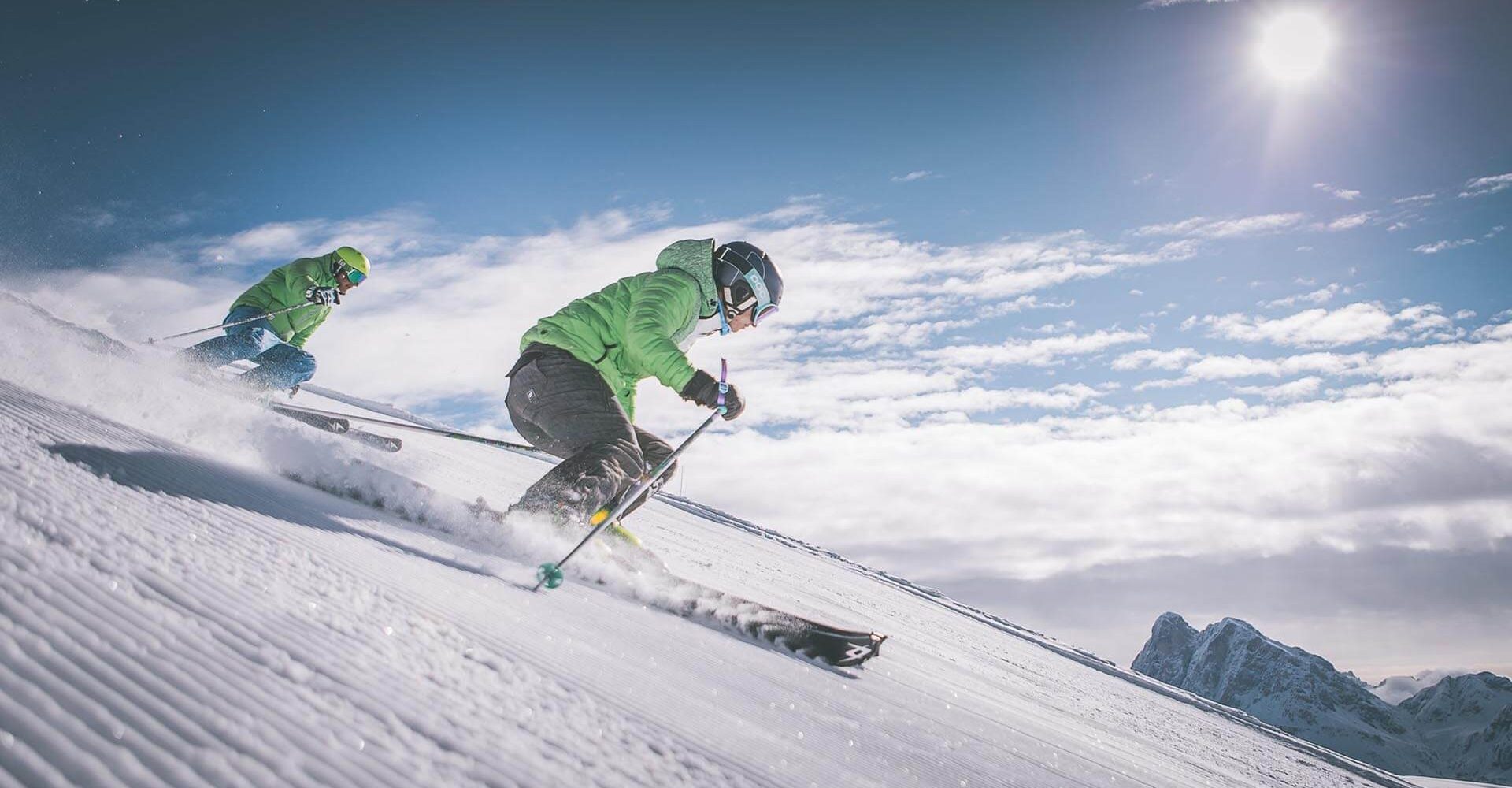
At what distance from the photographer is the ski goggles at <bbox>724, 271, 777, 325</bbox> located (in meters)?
4.92

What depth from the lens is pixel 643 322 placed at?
438 centimetres

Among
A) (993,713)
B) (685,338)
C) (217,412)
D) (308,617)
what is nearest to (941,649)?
(993,713)

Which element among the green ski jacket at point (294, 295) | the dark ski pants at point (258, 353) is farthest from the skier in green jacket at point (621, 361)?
the green ski jacket at point (294, 295)

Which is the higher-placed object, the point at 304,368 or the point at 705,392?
the point at 705,392

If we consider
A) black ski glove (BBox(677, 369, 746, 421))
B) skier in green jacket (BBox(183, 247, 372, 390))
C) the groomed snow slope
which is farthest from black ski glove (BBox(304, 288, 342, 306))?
black ski glove (BBox(677, 369, 746, 421))

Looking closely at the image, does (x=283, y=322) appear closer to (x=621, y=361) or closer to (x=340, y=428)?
(x=340, y=428)

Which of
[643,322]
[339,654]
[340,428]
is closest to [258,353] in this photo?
[340,428]

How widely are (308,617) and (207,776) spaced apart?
0.65 m

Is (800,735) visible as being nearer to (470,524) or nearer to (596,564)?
(596,564)

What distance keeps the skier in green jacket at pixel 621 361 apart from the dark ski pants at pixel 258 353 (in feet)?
15.5

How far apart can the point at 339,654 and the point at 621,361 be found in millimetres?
3435

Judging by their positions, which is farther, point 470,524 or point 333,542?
point 470,524

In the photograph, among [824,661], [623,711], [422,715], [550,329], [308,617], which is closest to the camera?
[422,715]

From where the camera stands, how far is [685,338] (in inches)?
195
